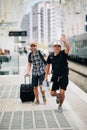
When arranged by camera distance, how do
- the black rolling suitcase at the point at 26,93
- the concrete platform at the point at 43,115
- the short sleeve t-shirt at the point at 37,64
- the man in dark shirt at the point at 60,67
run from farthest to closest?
the black rolling suitcase at the point at 26,93, the short sleeve t-shirt at the point at 37,64, the man in dark shirt at the point at 60,67, the concrete platform at the point at 43,115

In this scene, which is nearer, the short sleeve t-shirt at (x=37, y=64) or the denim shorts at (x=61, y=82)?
the denim shorts at (x=61, y=82)

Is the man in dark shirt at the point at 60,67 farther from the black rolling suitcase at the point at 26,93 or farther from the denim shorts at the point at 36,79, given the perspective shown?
the black rolling suitcase at the point at 26,93

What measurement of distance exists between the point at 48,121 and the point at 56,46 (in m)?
1.74

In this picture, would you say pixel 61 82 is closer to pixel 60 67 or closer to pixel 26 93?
pixel 60 67

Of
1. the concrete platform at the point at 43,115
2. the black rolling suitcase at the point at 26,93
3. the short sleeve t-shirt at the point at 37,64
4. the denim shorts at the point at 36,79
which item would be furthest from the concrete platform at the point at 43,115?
the short sleeve t-shirt at the point at 37,64

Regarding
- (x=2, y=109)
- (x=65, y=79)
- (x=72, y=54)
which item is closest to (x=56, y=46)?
(x=65, y=79)

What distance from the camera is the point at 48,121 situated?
8.59m

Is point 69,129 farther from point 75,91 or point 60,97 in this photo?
point 75,91

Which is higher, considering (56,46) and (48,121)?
(56,46)

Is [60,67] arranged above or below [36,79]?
above

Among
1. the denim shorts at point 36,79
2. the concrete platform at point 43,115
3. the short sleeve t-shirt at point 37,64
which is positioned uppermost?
the short sleeve t-shirt at point 37,64

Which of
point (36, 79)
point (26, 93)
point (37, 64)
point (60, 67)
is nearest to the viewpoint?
point (60, 67)

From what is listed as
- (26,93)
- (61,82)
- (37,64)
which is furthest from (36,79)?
(61,82)

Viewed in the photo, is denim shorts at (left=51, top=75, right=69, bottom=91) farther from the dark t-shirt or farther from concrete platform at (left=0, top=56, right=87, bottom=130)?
concrete platform at (left=0, top=56, right=87, bottom=130)
